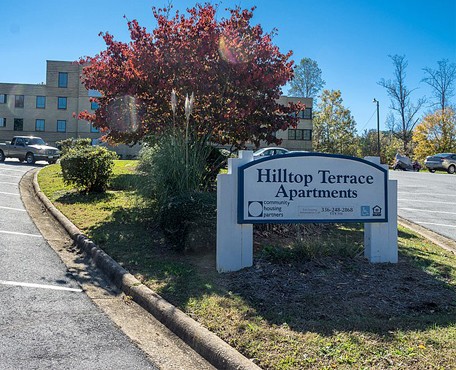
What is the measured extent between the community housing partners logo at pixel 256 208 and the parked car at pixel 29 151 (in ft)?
74.2

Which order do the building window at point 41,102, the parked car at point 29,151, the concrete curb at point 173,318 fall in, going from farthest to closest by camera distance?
1. the building window at point 41,102
2. the parked car at point 29,151
3. the concrete curb at point 173,318

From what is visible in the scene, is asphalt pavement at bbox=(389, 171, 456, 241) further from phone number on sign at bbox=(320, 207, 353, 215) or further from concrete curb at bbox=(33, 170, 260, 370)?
concrete curb at bbox=(33, 170, 260, 370)

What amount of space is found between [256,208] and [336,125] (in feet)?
150

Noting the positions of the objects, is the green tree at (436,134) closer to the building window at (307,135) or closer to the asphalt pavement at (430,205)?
the building window at (307,135)

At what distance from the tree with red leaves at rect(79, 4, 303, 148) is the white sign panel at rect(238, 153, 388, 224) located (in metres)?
3.19

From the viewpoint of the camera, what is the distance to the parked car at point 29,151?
25.5 metres

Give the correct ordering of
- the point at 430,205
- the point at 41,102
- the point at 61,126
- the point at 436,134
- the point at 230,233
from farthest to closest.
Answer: the point at 41,102 → the point at 61,126 → the point at 436,134 → the point at 430,205 → the point at 230,233

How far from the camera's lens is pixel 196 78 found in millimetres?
8500

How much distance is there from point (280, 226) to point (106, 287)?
311 cm

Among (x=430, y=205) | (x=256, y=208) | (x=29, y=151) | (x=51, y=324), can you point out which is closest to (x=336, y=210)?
(x=256, y=208)

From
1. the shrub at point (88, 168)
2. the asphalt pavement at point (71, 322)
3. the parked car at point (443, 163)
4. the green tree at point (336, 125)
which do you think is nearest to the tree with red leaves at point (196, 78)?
the shrub at point (88, 168)

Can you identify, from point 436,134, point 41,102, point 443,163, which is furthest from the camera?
point 41,102

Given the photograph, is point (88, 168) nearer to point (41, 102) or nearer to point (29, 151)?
point (29, 151)

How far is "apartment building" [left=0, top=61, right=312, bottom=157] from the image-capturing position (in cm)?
4959
